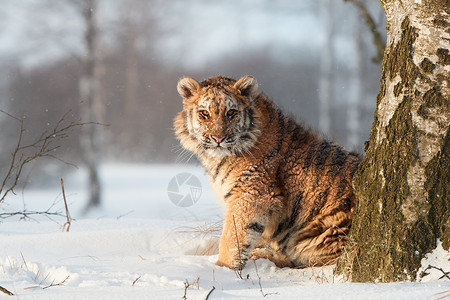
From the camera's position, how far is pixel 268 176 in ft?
13.7

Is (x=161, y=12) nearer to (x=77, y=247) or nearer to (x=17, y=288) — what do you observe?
(x=77, y=247)

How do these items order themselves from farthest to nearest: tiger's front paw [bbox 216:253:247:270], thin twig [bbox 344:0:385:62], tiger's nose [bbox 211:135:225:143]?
thin twig [bbox 344:0:385:62] → tiger's nose [bbox 211:135:225:143] → tiger's front paw [bbox 216:253:247:270]

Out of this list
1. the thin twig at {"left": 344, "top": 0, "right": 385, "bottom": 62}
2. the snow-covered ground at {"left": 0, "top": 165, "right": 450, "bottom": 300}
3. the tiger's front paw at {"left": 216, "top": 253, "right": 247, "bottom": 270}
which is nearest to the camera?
the snow-covered ground at {"left": 0, "top": 165, "right": 450, "bottom": 300}

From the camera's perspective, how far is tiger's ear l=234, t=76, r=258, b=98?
441 centimetres

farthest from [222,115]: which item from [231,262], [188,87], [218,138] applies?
[231,262]

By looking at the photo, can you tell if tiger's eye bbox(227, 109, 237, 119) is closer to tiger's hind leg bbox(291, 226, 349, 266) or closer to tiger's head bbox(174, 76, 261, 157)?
tiger's head bbox(174, 76, 261, 157)

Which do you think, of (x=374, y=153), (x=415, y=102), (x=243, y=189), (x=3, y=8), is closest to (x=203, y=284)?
(x=243, y=189)

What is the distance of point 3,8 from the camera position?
1712cm

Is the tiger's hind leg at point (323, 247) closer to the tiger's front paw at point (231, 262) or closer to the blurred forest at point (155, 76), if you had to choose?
the tiger's front paw at point (231, 262)

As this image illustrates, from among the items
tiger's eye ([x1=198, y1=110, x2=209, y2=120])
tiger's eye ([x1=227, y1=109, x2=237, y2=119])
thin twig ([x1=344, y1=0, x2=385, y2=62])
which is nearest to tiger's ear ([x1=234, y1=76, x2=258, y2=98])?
tiger's eye ([x1=227, y1=109, x2=237, y2=119])

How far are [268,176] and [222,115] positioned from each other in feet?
2.17

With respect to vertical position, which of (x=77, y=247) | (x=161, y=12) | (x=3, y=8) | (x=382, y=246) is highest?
(x=161, y=12)

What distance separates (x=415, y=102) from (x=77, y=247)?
3.21 metres

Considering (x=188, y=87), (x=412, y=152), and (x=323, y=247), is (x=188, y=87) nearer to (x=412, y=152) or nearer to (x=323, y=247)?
(x=323, y=247)
